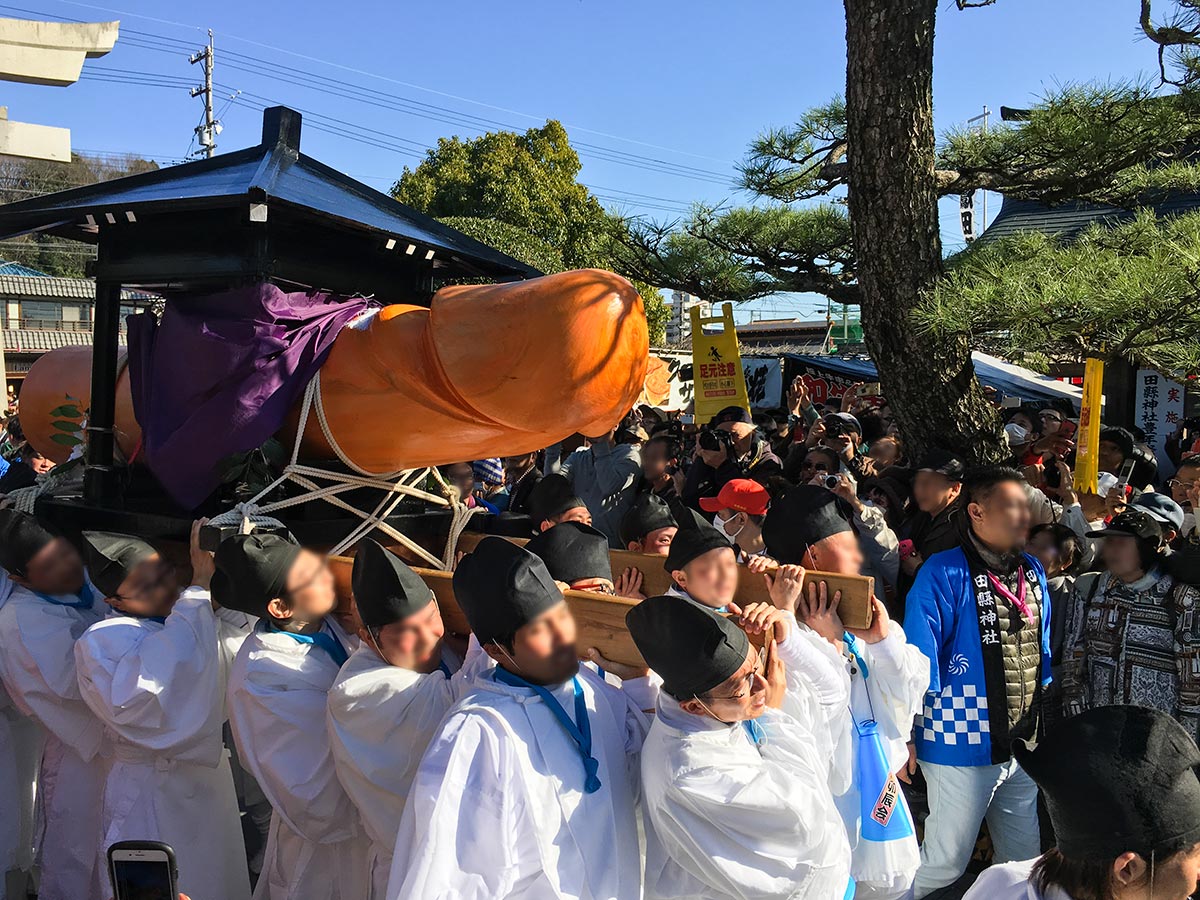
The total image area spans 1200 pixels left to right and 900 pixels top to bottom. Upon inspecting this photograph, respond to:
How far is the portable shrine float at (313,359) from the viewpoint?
2.23 m

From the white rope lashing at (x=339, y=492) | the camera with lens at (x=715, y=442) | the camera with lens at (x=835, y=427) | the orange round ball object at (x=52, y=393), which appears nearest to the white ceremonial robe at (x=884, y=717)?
the white rope lashing at (x=339, y=492)

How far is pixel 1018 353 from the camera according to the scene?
3.86 meters

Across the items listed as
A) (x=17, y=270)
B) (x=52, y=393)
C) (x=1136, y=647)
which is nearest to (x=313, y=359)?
(x=52, y=393)

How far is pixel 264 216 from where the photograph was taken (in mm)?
2471

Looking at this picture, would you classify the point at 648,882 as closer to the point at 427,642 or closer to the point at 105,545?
the point at 427,642

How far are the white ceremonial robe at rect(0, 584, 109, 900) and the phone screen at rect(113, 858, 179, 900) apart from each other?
1.41 metres

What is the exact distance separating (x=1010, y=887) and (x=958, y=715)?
5.65 feet

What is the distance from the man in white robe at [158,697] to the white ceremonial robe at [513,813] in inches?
43.3

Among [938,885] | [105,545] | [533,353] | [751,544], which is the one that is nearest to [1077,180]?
[751,544]

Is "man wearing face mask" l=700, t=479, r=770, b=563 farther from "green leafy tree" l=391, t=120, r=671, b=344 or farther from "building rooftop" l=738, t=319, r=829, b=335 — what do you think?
"building rooftop" l=738, t=319, r=829, b=335

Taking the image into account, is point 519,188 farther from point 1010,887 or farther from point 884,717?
point 1010,887

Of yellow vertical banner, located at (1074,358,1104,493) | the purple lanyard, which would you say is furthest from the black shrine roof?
yellow vertical banner, located at (1074,358,1104,493)

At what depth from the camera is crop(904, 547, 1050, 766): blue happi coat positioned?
11.0ft

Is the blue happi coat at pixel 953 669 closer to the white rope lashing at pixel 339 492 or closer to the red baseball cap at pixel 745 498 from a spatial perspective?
the red baseball cap at pixel 745 498
